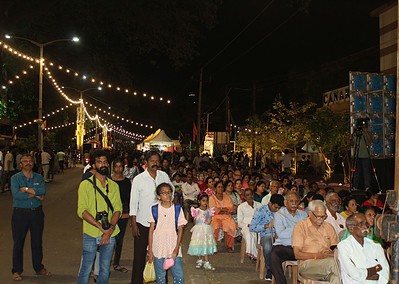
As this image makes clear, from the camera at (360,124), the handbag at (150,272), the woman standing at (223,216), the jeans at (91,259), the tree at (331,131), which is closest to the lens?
the jeans at (91,259)

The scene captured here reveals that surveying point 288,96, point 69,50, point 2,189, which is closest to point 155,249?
point 69,50

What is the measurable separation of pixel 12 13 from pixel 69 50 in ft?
33.8

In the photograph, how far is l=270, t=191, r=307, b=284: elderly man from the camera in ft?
22.7

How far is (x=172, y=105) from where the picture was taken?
7269 centimetres

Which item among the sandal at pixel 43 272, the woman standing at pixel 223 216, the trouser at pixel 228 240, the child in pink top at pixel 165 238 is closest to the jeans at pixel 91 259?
the child in pink top at pixel 165 238

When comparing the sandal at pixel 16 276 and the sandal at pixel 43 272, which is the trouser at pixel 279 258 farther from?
the sandal at pixel 16 276

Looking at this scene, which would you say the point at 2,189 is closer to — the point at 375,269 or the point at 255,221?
the point at 255,221

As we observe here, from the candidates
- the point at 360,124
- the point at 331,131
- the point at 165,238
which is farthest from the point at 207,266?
the point at 331,131

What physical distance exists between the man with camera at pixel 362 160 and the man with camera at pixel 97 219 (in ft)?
23.9

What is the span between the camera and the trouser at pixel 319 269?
6152mm

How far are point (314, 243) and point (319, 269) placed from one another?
0.38 m

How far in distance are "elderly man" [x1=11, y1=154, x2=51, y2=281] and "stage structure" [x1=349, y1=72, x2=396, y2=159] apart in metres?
7.43

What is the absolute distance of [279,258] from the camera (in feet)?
23.0

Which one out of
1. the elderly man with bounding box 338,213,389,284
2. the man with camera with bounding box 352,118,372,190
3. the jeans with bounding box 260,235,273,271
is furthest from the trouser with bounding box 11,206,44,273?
the man with camera with bounding box 352,118,372,190
